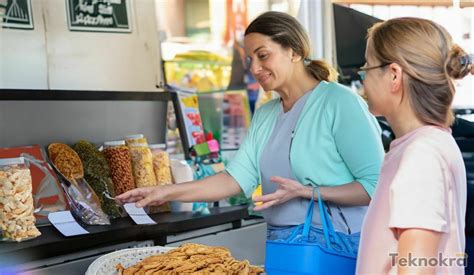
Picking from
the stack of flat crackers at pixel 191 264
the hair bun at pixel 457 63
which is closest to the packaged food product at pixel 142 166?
the stack of flat crackers at pixel 191 264

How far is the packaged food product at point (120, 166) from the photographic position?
10.3 ft

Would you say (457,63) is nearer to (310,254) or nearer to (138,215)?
(310,254)

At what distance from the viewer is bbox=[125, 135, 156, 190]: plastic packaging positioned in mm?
3244

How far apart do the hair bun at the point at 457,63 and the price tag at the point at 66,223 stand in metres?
1.58

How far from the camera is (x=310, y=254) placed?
1.95 meters

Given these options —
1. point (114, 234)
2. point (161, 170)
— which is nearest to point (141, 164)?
point (161, 170)

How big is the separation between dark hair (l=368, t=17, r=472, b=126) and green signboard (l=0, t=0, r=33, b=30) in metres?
2.05

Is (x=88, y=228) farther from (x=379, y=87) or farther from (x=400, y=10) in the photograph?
(x=400, y=10)

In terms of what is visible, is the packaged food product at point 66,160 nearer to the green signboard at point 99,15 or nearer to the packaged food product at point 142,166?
the packaged food product at point 142,166

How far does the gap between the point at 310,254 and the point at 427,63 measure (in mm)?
643

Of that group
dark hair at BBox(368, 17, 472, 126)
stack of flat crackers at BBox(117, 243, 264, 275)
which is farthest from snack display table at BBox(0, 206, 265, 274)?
dark hair at BBox(368, 17, 472, 126)

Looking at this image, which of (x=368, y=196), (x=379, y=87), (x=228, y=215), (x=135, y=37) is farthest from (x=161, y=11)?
(x=379, y=87)

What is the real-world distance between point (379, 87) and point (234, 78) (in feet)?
9.61

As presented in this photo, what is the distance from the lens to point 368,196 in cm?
228
